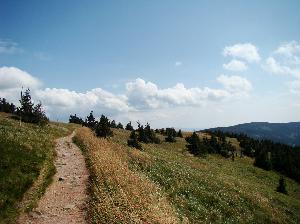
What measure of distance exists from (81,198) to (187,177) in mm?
17128

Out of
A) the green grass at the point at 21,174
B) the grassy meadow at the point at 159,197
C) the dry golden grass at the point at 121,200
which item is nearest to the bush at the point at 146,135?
the grassy meadow at the point at 159,197

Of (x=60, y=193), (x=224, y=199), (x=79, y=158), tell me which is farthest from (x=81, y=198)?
(x=224, y=199)

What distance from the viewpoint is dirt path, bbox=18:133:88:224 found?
15188 mm

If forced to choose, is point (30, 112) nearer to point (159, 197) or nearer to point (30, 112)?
point (30, 112)

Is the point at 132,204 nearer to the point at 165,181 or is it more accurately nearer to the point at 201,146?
the point at 165,181

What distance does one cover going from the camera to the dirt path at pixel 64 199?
598 inches

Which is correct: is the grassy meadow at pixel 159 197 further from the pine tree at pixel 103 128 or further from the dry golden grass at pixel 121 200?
the pine tree at pixel 103 128

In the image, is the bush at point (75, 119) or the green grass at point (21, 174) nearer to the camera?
the green grass at point (21, 174)

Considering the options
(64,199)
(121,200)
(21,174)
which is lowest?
(64,199)

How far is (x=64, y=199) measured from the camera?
17531mm

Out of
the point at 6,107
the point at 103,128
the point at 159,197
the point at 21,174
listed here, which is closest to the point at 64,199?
the point at 21,174

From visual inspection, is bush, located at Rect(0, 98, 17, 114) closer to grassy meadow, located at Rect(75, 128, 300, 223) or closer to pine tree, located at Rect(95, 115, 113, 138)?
pine tree, located at Rect(95, 115, 113, 138)

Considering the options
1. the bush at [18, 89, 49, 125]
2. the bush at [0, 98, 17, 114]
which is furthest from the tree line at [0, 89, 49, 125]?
the bush at [0, 98, 17, 114]

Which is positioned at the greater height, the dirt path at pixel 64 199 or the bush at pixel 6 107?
the bush at pixel 6 107
